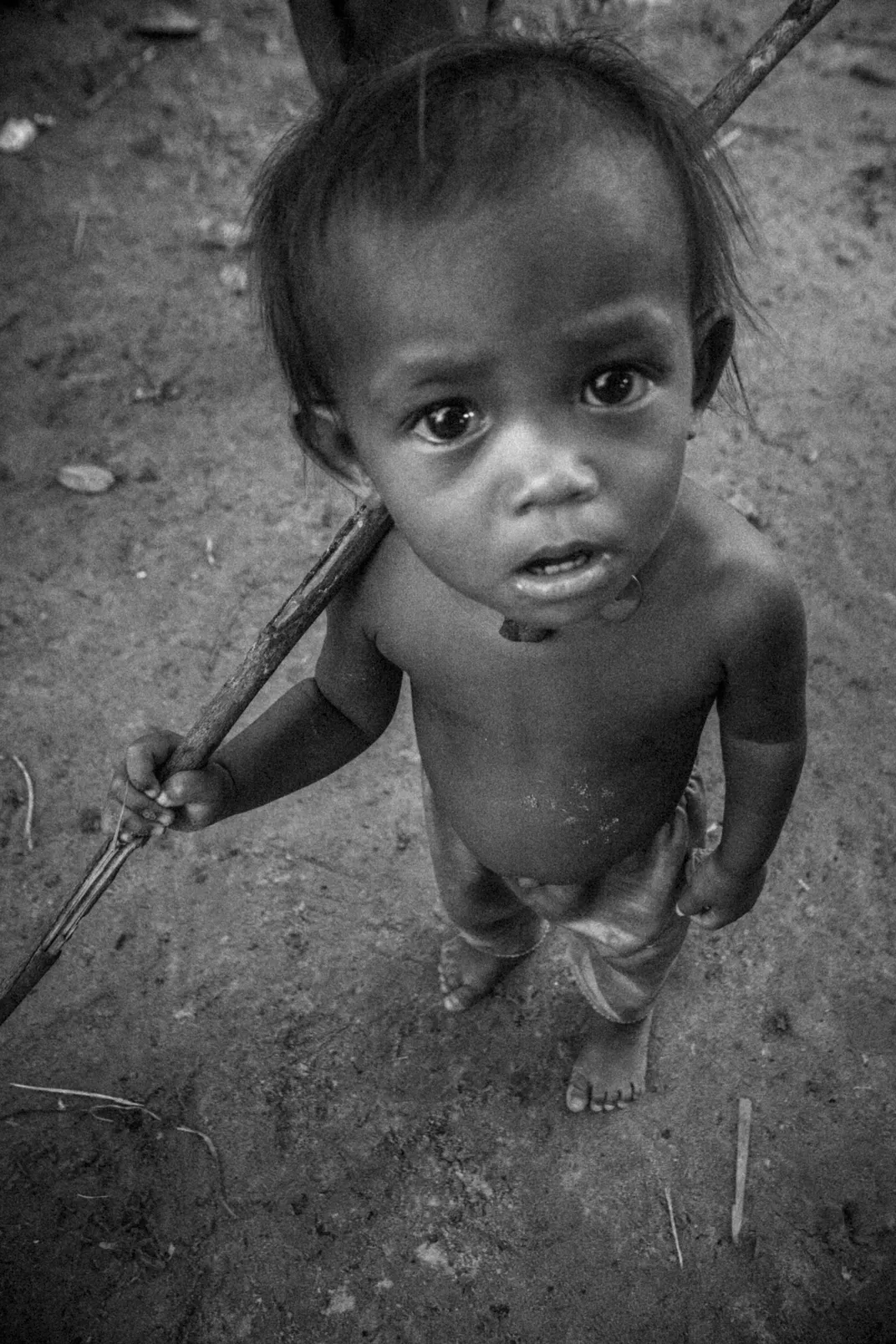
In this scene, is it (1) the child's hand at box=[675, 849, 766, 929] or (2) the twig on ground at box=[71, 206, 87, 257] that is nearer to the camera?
(1) the child's hand at box=[675, 849, 766, 929]

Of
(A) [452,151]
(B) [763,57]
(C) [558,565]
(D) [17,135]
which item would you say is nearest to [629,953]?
(C) [558,565]

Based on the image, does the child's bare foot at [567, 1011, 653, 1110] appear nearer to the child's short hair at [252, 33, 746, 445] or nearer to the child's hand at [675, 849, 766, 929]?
the child's hand at [675, 849, 766, 929]

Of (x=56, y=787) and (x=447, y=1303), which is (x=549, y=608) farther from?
(x=56, y=787)

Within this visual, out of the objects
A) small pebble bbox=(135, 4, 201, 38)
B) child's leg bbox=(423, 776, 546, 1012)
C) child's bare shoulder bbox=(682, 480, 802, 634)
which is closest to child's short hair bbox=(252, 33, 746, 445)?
child's bare shoulder bbox=(682, 480, 802, 634)

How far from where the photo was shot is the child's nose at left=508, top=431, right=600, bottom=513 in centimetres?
90

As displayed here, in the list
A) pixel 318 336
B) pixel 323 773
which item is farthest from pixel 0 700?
pixel 318 336

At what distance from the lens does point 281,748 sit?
1436mm

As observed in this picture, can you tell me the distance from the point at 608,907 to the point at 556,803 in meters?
0.27

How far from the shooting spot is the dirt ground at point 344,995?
1656 millimetres

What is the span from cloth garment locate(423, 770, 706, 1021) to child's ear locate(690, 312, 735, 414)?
1.99ft

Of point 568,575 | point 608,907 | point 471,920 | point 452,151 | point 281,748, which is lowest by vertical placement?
point 471,920

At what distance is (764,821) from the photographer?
1.32 m

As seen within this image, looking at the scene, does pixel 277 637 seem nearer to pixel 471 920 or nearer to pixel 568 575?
pixel 568 575

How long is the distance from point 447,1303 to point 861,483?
6.77ft
